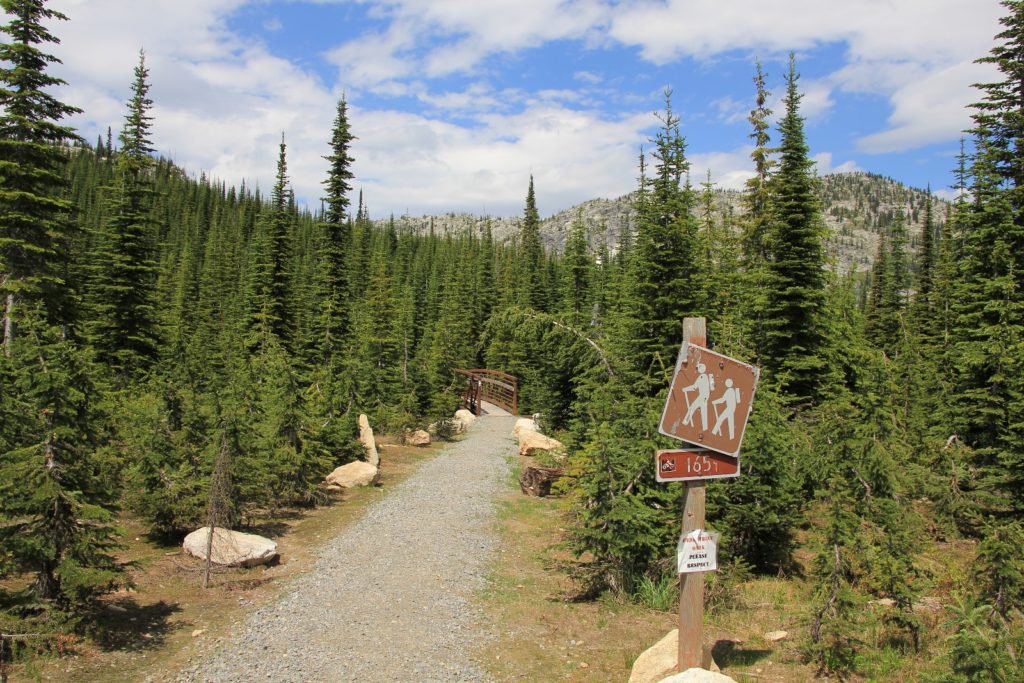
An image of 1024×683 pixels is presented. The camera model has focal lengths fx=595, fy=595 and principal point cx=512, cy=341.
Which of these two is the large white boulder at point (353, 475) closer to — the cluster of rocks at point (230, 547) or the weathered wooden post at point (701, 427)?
the cluster of rocks at point (230, 547)

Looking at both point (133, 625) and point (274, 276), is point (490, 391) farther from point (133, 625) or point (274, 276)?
point (133, 625)

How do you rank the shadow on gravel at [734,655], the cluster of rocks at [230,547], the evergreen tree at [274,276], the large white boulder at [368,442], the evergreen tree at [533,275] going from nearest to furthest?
the shadow on gravel at [734,655], the cluster of rocks at [230,547], the large white boulder at [368,442], the evergreen tree at [274,276], the evergreen tree at [533,275]

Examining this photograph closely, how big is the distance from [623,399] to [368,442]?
11.0m

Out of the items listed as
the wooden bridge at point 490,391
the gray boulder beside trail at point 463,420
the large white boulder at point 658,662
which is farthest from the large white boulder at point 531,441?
the large white boulder at point 658,662

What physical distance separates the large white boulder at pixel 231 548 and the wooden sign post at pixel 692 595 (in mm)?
7712

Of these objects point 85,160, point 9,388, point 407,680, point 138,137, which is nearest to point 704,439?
point 407,680

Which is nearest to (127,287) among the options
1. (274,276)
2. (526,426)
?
(274,276)

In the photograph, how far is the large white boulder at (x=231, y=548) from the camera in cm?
984

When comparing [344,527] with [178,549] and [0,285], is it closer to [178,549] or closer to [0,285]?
[178,549]

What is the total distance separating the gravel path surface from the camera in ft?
22.1

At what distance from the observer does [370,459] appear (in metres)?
18.0

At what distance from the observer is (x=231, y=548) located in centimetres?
997

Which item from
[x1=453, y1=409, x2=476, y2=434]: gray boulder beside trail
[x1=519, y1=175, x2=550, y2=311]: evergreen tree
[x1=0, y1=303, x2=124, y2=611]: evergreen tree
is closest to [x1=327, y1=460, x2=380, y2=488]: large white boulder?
[x1=0, y1=303, x2=124, y2=611]: evergreen tree

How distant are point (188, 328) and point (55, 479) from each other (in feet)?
148
